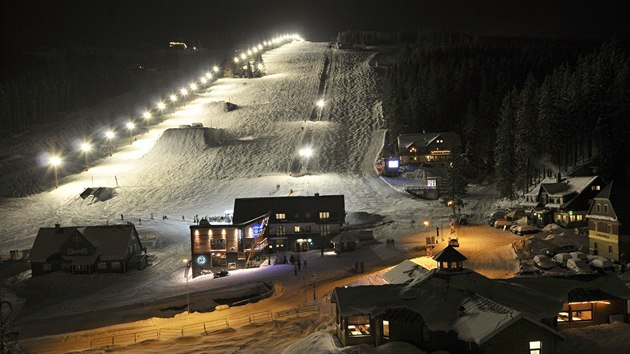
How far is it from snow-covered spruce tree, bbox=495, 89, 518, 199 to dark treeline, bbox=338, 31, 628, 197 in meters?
0.11

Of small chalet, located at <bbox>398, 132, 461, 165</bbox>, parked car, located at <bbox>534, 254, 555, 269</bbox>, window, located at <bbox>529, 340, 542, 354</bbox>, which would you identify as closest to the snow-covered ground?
parked car, located at <bbox>534, 254, 555, 269</bbox>

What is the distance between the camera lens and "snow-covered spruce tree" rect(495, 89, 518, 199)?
6284 centimetres

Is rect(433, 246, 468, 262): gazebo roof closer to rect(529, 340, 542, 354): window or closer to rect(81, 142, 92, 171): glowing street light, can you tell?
rect(529, 340, 542, 354): window

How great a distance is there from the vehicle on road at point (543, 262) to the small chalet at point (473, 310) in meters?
10.2

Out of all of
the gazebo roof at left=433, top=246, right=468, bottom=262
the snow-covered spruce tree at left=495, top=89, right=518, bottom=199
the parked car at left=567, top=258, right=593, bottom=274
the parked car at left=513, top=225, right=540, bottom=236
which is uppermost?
the snow-covered spruce tree at left=495, top=89, right=518, bottom=199

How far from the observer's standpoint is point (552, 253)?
39438mm

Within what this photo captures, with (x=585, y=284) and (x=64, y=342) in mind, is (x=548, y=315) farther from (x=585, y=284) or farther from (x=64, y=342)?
(x=64, y=342)

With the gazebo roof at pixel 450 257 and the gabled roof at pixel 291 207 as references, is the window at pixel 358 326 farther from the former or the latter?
the gabled roof at pixel 291 207

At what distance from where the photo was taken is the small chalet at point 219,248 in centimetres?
4750

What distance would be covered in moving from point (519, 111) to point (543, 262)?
29725mm

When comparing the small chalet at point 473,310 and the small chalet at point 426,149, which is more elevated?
the small chalet at point 426,149

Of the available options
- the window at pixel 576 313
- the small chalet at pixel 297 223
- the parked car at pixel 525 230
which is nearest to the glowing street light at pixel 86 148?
the small chalet at pixel 297 223

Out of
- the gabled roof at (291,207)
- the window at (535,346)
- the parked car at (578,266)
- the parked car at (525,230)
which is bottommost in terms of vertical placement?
the window at (535,346)

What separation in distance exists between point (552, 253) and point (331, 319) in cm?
1921
